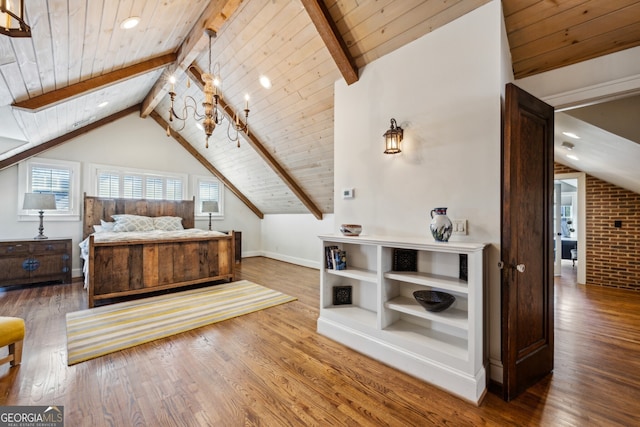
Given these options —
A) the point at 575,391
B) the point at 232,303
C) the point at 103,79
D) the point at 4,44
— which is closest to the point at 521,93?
the point at 575,391

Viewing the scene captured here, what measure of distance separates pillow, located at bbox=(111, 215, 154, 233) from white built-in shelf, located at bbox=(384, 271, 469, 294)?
4703 millimetres

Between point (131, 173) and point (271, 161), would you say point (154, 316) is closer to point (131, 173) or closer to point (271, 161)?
point (271, 161)

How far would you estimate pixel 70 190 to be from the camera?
4844 millimetres

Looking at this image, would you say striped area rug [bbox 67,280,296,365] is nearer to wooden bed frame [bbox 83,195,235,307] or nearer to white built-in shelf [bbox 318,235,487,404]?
wooden bed frame [bbox 83,195,235,307]

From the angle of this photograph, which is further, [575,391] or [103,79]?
[103,79]

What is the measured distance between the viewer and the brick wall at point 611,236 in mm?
4273

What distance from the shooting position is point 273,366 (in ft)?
6.94

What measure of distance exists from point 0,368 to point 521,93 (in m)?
4.25

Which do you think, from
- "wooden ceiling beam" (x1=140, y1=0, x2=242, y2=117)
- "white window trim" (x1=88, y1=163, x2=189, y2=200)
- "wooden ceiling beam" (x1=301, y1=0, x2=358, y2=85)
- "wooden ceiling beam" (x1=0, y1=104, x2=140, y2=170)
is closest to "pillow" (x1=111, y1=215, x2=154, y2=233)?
"white window trim" (x1=88, y1=163, x2=189, y2=200)

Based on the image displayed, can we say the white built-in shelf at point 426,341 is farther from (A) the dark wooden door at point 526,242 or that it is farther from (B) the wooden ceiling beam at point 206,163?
(B) the wooden ceiling beam at point 206,163

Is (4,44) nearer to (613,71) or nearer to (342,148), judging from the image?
(342,148)

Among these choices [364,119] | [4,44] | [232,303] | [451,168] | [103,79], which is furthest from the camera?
[232,303]

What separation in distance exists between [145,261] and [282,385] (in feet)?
9.76

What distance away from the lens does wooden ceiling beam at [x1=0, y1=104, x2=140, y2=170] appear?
417 cm
